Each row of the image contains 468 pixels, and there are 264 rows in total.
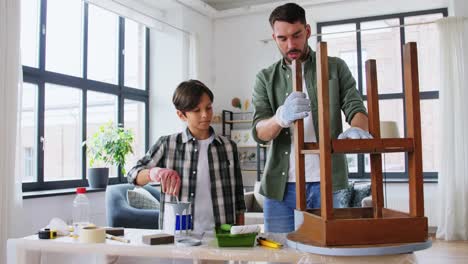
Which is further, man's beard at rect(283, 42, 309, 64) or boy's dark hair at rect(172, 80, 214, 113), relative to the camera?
boy's dark hair at rect(172, 80, 214, 113)

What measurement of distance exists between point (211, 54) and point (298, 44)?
16.5ft

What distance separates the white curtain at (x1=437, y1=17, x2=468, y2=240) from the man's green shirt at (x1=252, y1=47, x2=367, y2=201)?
153 inches

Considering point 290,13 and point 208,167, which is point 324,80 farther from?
point 208,167

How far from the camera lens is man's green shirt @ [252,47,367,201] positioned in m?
1.62

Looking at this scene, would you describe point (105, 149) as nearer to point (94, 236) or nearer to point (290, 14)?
point (94, 236)

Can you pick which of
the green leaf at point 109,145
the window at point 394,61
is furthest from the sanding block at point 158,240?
the window at point 394,61

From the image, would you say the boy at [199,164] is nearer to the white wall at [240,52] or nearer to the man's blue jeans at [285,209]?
the man's blue jeans at [285,209]

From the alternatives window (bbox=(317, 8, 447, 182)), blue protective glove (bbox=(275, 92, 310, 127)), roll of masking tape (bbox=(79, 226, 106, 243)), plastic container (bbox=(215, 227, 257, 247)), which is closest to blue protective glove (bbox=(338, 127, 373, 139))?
blue protective glove (bbox=(275, 92, 310, 127))

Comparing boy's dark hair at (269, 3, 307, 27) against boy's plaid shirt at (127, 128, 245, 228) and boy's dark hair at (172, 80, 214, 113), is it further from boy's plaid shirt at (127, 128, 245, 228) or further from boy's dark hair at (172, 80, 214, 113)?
boy's plaid shirt at (127, 128, 245, 228)

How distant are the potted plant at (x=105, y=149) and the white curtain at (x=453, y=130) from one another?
138 inches

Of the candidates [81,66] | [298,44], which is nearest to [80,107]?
[81,66]

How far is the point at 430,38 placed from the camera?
5.65m

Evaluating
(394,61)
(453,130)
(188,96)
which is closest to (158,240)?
(188,96)

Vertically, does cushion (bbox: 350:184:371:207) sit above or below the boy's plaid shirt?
below
